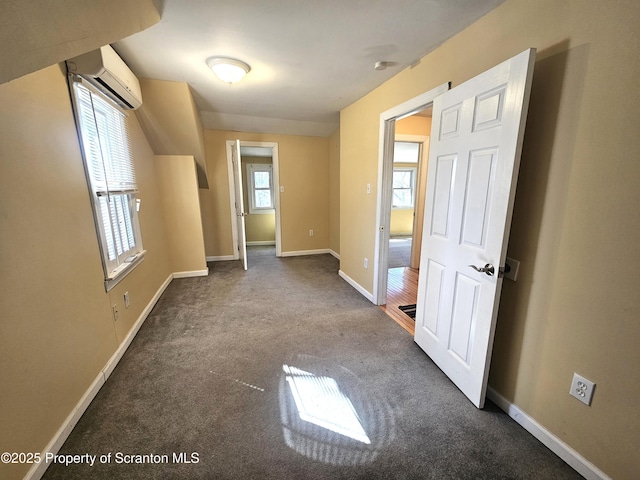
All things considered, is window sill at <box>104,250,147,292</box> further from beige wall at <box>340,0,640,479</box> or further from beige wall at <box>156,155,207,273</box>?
beige wall at <box>340,0,640,479</box>

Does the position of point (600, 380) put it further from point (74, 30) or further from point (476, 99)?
point (74, 30)

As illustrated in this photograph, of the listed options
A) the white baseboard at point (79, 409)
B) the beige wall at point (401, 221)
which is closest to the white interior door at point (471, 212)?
the white baseboard at point (79, 409)

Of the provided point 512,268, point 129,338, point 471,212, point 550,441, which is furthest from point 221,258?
point 550,441

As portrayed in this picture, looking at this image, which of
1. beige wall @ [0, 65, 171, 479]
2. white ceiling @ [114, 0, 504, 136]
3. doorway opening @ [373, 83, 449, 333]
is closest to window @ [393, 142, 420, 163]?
doorway opening @ [373, 83, 449, 333]

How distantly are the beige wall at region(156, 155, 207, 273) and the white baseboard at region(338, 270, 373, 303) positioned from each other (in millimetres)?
2088

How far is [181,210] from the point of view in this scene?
3594 mm

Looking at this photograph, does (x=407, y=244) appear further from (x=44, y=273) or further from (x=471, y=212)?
(x=44, y=273)

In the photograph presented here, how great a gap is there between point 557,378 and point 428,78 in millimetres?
2080

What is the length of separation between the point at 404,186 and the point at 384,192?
4857mm

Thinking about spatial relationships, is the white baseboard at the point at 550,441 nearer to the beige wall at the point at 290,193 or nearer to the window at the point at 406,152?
the beige wall at the point at 290,193

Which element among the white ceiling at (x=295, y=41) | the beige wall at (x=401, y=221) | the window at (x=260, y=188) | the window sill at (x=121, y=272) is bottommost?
the beige wall at (x=401, y=221)

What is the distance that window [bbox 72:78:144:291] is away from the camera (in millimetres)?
1794

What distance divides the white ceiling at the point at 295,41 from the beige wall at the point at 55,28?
0.29 metres

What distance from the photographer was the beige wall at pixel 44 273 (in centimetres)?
110
